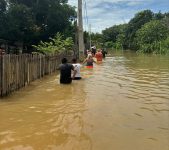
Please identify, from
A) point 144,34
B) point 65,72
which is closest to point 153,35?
point 144,34

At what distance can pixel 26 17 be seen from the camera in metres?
38.3

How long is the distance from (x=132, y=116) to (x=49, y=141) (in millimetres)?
2786

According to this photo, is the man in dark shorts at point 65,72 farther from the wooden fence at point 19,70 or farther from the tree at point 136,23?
the tree at point 136,23

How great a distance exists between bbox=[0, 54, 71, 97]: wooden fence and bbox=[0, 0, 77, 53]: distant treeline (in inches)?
854

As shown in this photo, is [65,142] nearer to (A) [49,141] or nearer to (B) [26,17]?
(A) [49,141]

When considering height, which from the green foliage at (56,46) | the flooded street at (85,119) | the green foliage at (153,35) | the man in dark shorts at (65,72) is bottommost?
the flooded street at (85,119)

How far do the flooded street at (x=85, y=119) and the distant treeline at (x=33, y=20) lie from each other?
26.3m

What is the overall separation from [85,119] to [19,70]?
16.7 feet

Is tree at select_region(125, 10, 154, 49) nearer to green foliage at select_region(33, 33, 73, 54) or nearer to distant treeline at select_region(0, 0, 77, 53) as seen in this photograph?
distant treeline at select_region(0, 0, 77, 53)

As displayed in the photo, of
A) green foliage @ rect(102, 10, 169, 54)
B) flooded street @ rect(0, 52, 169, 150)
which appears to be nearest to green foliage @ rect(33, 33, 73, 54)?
flooded street @ rect(0, 52, 169, 150)

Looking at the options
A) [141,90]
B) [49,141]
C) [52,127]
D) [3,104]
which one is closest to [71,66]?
[141,90]

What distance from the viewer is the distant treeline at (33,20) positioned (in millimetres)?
38188

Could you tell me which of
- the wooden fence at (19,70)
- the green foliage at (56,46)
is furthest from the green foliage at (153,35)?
the wooden fence at (19,70)

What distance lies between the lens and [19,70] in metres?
12.6
